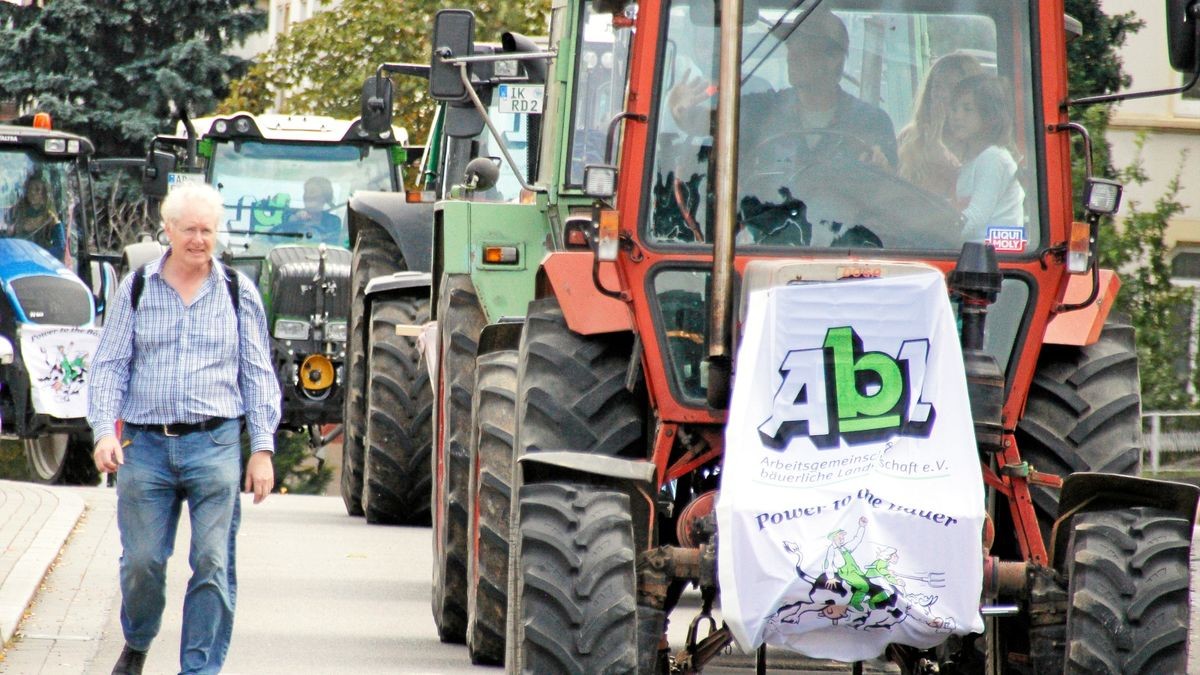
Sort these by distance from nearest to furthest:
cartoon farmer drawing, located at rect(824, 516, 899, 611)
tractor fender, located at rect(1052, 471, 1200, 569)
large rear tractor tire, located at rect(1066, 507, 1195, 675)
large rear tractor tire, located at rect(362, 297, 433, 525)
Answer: cartoon farmer drawing, located at rect(824, 516, 899, 611) < large rear tractor tire, located at rect(1066, 507, 1195, 675) < tractor fender, located at rect(1052, 471, 1200, 569) < large rear tractor tire, located at rect(362, 297, 433, 525)

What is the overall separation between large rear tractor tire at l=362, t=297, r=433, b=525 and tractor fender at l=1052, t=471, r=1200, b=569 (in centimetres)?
802

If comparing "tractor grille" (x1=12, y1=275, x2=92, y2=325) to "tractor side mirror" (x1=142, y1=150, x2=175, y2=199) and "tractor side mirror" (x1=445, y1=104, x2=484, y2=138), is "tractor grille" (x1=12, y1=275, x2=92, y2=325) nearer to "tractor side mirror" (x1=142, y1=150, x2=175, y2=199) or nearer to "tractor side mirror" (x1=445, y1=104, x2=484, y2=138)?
"tractor side mirror" (x1=142, y1=150, x2=175, y2=199)

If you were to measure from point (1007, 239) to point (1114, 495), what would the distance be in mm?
1109

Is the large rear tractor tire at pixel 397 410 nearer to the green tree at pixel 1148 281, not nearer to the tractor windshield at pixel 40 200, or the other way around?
the tractor windshield at pixel 40 200

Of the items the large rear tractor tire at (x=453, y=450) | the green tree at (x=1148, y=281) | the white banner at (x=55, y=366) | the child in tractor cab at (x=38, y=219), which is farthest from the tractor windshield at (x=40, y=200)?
the large rear tractor tire at (x=453, y=450)

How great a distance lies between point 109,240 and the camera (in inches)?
1377

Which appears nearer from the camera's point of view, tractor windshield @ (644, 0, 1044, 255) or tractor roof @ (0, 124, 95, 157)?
tractor windshield @ (644, 0, 1044, 255)

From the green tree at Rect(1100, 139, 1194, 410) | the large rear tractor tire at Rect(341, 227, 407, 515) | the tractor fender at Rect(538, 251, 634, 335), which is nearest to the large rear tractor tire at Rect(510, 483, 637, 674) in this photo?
the tractor fender at Rect(538, 251, 634, 335)

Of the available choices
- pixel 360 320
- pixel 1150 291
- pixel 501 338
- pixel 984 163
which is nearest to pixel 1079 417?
pixel 984 163

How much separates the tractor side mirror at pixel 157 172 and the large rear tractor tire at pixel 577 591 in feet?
42.6

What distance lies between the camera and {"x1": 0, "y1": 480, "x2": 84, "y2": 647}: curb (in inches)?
404

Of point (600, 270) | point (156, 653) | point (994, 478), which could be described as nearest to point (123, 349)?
point (600, 270)

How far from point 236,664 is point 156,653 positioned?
0.46m

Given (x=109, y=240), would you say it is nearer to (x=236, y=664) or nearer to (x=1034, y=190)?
(x=236, y=664)
